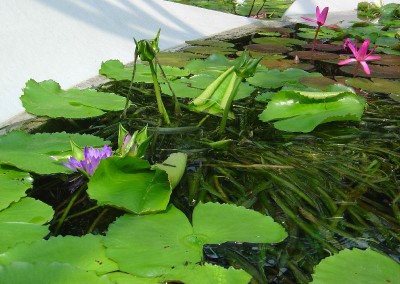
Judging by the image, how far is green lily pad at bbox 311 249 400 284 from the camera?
0.63 m

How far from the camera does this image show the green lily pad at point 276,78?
1543mm

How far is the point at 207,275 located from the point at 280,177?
1.19ft

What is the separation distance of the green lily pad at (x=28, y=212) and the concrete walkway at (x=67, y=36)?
0.51m

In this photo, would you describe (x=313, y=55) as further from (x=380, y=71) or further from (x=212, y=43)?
(x=212, y=43)

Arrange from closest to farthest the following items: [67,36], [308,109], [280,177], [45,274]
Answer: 1. [45,274]
2. [280,177]
3. [308,109]
4. [67,36]

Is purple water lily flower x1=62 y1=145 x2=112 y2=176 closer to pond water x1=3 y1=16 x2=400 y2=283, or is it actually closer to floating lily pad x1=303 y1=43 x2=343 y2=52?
pond water x1=3 y1=16 x2=400 y2=283

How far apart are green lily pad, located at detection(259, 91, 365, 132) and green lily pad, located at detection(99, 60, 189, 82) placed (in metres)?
0.43

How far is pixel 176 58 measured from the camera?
1.92 metres

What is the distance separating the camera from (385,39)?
246 centimetres

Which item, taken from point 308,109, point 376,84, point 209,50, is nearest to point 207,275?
point 308,109

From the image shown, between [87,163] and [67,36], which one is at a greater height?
[67,36]

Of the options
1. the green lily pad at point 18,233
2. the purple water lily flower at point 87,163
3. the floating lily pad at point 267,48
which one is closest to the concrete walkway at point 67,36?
the floating lily pad at point 267,48

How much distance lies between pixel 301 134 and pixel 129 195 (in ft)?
1.70

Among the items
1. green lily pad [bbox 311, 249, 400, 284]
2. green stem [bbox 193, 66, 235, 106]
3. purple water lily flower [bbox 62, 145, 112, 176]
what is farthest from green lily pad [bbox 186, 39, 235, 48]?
green lily pad [bbox 311, 249, 400, 284]
